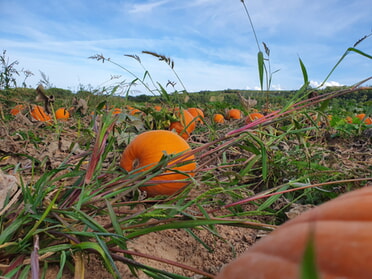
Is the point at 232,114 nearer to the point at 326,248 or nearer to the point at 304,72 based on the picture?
the point at 304,72

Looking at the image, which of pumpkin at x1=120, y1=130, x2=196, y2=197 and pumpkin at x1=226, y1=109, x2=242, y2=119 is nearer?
pumpkin at x1=120, y1=130, x2=196, y2=197

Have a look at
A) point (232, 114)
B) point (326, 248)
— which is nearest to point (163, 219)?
point (326, 248)

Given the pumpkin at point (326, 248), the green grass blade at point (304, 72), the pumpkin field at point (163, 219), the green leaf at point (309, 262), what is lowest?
the pumpkin field at point (163, 219)

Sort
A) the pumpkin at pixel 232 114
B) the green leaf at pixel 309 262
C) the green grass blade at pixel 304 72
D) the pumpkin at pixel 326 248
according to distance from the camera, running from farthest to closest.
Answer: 1. the pumpkin at pixel 232 114
2. the green grass blade at pixel 304 72
3. the pumpkin at pixel 326 248
4. the green leaf at pixel 309 262

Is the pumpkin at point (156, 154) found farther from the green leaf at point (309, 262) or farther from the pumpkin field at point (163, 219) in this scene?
the green leaf at point (309, 262)

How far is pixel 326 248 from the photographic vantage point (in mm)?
424

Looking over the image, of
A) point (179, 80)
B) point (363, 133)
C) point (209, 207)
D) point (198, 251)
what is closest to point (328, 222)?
point (198, 251)

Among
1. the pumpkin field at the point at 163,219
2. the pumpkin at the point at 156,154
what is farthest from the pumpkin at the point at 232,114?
the pumpkin at the point at 156,154

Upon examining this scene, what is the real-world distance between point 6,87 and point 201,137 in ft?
8.79

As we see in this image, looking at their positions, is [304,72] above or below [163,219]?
above

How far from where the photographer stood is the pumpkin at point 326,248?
0.40m

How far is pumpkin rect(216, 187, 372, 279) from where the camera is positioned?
1.32 ft

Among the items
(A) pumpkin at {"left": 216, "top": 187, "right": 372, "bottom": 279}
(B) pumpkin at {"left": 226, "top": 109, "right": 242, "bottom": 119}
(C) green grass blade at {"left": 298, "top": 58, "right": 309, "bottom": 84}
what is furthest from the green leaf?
(B) pumpkin at {"left": 226, "top": 109, "right": 242, "bottom": 119}

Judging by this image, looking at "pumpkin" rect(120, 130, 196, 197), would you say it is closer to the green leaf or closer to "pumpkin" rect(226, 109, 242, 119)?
the green leaf
